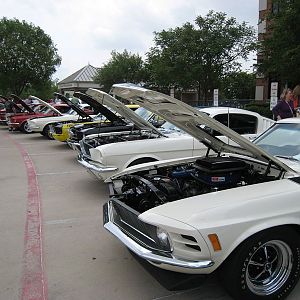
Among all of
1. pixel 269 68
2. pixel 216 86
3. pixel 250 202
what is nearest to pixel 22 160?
pixel 250 202

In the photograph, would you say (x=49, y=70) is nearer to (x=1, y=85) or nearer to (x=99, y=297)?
(x=1, y=85)

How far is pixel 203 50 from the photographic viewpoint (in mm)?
24391

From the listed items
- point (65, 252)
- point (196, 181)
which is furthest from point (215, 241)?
point (65, 252)

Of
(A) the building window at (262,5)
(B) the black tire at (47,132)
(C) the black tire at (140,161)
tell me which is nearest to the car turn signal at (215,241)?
(C) the black tire at (140,161)

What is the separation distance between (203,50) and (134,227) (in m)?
22.5

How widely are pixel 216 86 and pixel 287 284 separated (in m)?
24.3

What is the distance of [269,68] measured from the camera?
56.5 feet

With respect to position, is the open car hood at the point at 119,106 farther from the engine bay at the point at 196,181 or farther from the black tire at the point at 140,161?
the engine bay at the point at 196,181

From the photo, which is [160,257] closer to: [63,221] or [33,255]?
[33,255]

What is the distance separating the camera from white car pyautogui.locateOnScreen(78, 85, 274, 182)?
6.54 meters

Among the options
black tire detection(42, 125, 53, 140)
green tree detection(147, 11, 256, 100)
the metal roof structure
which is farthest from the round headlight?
the metal roof structure

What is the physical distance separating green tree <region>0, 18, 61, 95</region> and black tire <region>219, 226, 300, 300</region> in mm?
34006

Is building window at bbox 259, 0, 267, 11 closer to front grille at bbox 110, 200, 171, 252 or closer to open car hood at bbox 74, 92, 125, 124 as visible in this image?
open car hood at bbox 74, 92, 125, 124

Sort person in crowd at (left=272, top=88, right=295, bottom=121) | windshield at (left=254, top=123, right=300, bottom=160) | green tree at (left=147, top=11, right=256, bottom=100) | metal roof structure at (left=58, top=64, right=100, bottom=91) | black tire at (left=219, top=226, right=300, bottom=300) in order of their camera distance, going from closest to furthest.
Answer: black tire at (left=219, top=226, right=300, bottom=300) → windshield at (left=254, top=123, right=300, bottom=160) → person in crowd at (left=272, top=88, right=295, bottom=121) → green tree at (left=147, top=11, right=256, bottom=100) → metal roof structure at (left=58, top=64, right=100, bottom=91)
